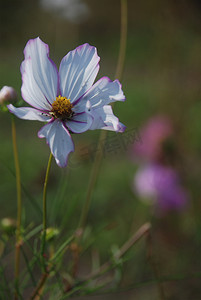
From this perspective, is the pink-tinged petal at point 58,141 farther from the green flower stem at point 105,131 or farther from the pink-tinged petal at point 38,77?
the green flower stem at point 105,131

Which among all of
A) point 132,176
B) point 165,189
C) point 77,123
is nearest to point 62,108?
point 77,123

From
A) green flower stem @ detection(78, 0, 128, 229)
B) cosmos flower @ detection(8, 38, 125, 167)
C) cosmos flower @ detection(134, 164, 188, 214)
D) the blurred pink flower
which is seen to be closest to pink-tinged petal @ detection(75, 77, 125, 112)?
cosmos flower @ detection(8, 38, 125, 167)

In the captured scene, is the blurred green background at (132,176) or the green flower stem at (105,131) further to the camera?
the blurred green background at (132,176)

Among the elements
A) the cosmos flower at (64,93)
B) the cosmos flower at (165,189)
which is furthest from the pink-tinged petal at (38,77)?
the cosmos flower at (165,189)

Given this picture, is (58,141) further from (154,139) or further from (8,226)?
(154,139)

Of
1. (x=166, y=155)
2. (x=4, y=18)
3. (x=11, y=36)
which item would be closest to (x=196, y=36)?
(x=166, y=155)

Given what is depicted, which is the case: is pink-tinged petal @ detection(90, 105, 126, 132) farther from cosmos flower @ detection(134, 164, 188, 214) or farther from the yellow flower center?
cosmos flower @ detection(134, 164, 188, 214)

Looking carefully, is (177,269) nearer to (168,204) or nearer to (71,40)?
(168,204)
